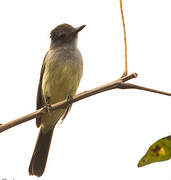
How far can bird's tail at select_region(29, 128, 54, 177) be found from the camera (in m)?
4.45

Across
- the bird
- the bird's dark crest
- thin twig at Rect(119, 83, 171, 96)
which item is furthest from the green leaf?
the bird's dark crest

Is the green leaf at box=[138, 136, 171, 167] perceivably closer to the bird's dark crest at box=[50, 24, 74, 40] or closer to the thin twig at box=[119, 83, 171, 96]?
the thin twig at box=[119, 83, 171, 96]

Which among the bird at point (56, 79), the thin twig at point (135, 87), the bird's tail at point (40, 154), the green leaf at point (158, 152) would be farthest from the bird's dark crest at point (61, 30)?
the green leaf at point (158, 152)

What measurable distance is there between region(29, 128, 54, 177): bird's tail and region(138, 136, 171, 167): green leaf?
3.06 metres

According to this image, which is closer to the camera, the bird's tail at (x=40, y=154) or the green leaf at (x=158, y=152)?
the green leaf at (x=158, y=152)

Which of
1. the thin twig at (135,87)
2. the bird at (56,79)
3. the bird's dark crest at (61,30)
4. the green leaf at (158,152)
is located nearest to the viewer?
the green leaf at (158,152)

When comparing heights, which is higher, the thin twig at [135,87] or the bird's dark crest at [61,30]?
the bird's dark crest at [61,30]

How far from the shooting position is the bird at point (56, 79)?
4.39 meters

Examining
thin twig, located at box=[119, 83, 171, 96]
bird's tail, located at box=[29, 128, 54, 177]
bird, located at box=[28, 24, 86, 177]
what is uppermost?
bird, located at box=[28, 24, 86, 177]

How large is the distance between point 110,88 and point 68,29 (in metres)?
3.36

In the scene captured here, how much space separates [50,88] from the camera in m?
4.46

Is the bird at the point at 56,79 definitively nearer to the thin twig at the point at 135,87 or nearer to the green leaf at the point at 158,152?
the thin twig at the point at 135,87

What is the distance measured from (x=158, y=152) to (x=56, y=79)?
308cm

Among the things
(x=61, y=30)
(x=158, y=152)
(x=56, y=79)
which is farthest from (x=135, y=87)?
(x=61, y=30)
